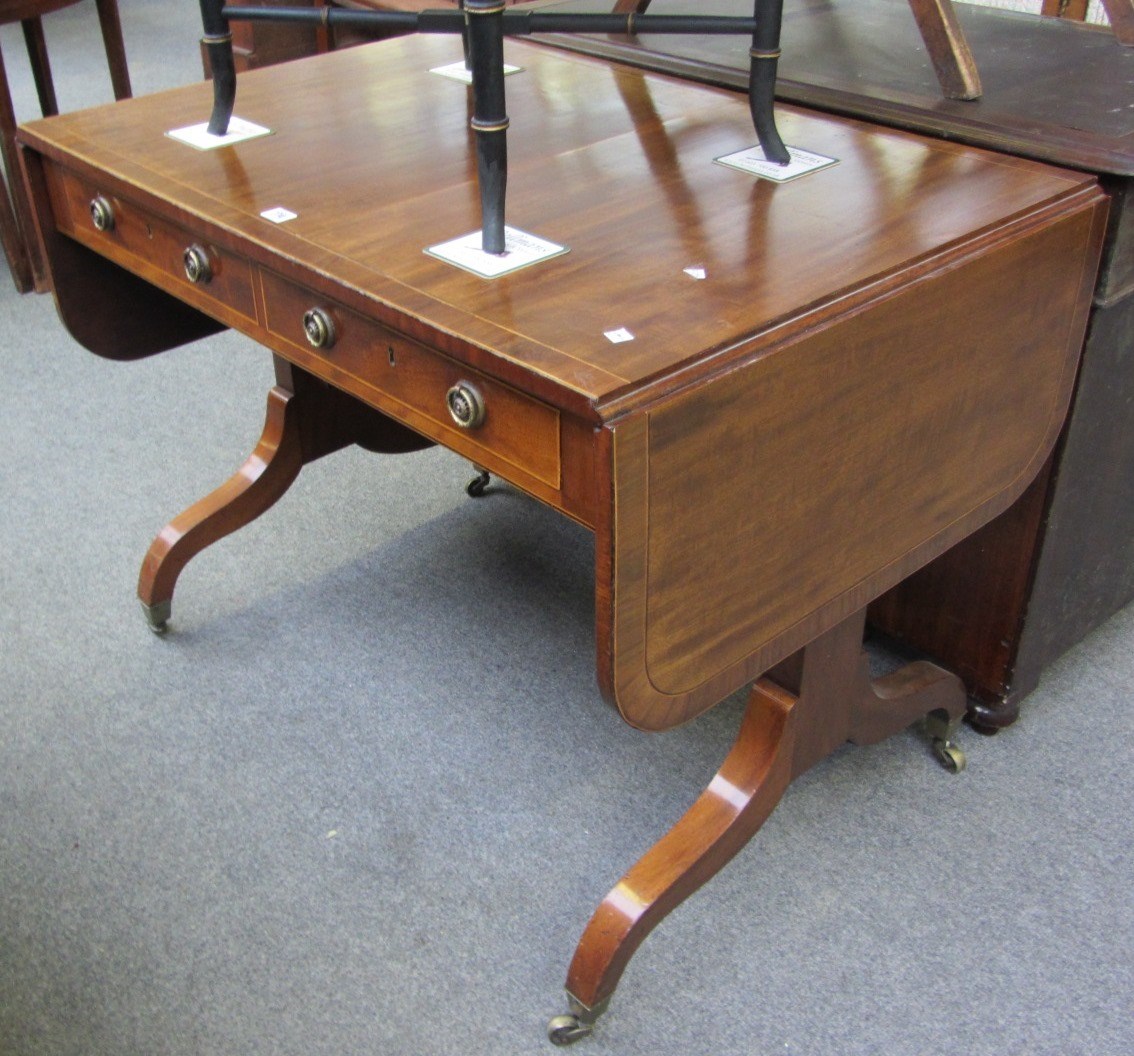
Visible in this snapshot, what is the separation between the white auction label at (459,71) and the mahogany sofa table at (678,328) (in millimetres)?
44

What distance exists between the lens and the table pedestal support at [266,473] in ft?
5.77

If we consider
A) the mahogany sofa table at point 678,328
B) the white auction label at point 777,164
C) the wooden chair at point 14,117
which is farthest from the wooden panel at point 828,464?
the wooden chair at point 14,117

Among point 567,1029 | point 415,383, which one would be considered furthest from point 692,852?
point 415,383

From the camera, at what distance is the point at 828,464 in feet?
3.58

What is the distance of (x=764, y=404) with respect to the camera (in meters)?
1.00

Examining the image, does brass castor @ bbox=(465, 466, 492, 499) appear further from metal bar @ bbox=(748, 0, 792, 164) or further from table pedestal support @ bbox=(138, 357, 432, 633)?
metal bar @ bbox=(748, 0, 792, 164)

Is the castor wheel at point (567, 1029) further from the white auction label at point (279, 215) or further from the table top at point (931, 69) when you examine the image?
the table top at point (931, 69)

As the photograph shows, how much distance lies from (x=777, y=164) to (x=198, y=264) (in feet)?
1.89

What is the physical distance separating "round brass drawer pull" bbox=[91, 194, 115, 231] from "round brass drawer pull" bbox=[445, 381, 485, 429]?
21.7 inches

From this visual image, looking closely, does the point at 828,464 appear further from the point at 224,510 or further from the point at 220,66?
the point at 224,510

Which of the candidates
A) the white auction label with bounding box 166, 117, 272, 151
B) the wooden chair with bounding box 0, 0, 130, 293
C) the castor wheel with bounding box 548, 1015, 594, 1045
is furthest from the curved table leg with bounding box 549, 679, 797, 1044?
the wooden chair with bounding box 0, 0, 130, 293

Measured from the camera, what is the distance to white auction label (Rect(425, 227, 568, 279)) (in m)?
1.10

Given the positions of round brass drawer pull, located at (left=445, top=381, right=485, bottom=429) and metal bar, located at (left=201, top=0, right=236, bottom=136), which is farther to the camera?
metal bar, located at (left=201, top=0, right=236, bottom=136)

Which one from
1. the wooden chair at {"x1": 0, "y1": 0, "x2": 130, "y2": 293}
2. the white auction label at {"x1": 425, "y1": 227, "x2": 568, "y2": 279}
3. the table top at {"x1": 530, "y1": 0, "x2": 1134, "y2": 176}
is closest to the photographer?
the white auction label at {"x1": 425, "y1": 227, "x2": 568, "y2": 279}
